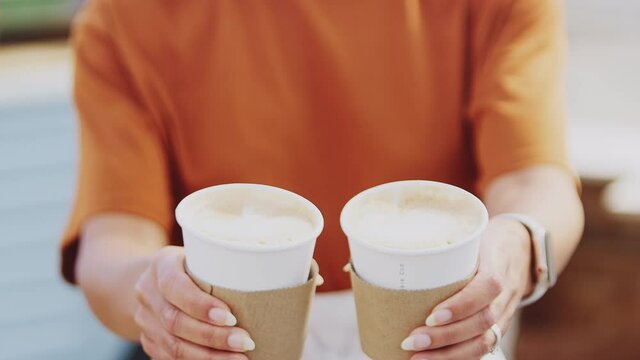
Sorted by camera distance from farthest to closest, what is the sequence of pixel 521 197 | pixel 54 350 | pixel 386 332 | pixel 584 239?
pixel 584 239 < pixel 54 350 < pixel 521 197 < pixel 386 332

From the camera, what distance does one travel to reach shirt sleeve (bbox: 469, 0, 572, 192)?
1.32 meters

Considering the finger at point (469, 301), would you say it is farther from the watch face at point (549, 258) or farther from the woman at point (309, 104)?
the woman at point (309, 104)

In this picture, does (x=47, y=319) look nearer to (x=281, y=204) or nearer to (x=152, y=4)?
(x=152, y=4)

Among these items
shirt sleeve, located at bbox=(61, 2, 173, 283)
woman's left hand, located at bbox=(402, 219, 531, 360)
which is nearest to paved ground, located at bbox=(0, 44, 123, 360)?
shirt sleeve, located at bbox=(61, 2, 173, 283)

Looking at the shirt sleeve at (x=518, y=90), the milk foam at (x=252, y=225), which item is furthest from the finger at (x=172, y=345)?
the shirt sleeve at (x=518, y=90)

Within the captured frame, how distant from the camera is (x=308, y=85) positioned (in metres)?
1.39

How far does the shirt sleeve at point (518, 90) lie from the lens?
132cm

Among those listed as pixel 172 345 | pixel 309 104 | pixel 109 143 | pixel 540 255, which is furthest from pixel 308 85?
Result: pixel 172 345

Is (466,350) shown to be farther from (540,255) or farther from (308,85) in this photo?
(308,85)

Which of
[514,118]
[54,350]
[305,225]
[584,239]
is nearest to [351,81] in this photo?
[514,118]

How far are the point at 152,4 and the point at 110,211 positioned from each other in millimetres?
339

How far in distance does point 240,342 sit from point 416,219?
0.22 meters

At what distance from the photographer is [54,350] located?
1907mm

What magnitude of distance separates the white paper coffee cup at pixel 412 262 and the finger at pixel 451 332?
2.0 inches
